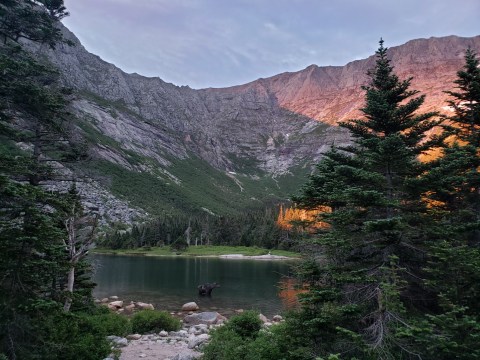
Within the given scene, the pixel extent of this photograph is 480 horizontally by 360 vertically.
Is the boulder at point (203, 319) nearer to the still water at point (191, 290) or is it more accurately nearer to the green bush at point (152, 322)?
the still water at point (191, 290)

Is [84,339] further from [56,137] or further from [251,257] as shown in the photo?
[251,257]

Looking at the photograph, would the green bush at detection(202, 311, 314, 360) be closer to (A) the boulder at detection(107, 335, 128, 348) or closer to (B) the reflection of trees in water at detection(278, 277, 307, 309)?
(B) the reflection of trees in water at detection(278, 277, 307, 309)

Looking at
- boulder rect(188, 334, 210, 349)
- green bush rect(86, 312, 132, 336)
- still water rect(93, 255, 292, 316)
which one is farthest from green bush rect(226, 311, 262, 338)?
still water rect(93, 255, 292, 316)

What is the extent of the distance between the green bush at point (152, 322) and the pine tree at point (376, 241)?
14.8 metres

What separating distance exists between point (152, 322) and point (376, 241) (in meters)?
17.7

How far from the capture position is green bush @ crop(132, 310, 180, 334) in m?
23.0

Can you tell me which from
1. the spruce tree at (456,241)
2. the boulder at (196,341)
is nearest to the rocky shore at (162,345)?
the boulder at (196,341)

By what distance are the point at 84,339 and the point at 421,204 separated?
13321mm

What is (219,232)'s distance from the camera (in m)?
145

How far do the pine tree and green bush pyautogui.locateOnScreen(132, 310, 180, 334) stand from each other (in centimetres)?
1482

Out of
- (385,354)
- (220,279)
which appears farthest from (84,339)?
(220,279)

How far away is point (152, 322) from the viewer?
2355cm

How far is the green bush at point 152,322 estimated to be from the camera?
2302 centimetres

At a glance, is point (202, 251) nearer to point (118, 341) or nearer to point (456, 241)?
point (118, 341)
